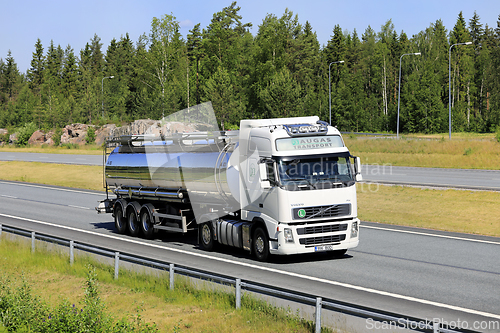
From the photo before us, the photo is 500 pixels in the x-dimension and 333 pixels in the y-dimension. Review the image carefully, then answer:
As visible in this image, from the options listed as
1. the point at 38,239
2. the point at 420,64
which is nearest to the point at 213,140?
the point at 38,239

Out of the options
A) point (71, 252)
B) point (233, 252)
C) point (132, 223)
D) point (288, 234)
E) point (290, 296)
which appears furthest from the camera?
point (132, 223)

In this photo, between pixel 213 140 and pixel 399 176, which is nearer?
pixel 213 140

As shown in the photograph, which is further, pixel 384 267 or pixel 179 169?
pixel 179 169

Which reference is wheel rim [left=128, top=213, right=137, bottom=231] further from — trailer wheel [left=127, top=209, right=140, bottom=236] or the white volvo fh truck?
the white volvo fh truck

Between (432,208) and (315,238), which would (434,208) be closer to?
(432,208)

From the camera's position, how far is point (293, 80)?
2852 inches

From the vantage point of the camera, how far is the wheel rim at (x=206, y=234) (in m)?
16.1

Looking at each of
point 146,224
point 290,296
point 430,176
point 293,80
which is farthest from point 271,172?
point 293,80

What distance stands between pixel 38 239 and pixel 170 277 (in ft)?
25.9

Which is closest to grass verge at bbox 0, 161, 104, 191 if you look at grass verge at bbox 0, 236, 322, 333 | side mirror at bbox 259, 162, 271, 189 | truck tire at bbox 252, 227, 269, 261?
grass verge at bbox 0, 236, 322, 333

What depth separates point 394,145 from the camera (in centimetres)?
5194

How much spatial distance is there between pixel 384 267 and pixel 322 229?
69.0 inches

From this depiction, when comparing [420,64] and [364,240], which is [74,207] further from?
Answer: [420,64]

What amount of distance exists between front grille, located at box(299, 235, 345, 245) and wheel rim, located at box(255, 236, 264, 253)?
1227 millimetres
